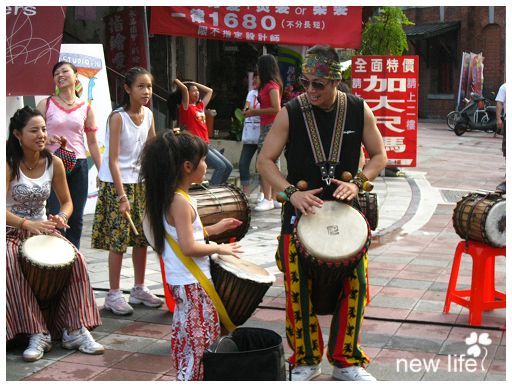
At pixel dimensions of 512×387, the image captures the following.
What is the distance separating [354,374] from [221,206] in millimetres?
1558

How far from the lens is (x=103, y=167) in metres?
5.56

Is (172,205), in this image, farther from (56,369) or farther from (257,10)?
(257,10)

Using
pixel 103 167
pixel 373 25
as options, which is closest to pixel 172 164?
pixel 103 167

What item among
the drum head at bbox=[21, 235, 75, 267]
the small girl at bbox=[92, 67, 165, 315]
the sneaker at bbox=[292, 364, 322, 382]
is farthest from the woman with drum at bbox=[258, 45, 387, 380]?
the small girl at bbox=[92, 67, 165, 315]

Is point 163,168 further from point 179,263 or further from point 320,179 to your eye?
point 320,179

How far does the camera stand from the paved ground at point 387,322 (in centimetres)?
447

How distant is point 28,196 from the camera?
491 cm

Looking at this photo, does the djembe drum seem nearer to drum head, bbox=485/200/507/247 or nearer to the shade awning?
drum head, bbox=485/200/507/247

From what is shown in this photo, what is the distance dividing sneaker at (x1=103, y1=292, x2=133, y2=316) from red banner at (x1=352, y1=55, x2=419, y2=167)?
7.09 m

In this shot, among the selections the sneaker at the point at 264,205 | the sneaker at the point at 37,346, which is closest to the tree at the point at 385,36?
the sneaker at the point at 264,205

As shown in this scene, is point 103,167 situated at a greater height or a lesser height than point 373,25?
lesser

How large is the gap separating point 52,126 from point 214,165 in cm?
316

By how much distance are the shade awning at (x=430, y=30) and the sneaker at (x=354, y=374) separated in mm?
25032

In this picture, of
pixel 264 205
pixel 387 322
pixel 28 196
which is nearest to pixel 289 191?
→ pixel 387 322
